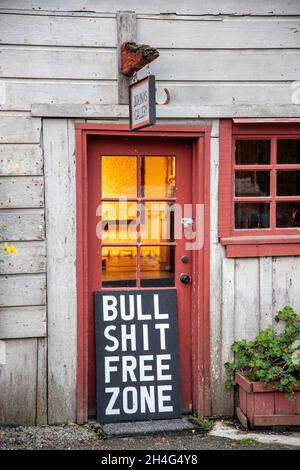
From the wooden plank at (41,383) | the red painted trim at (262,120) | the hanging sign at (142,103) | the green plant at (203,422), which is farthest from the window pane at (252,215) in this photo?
the wooden plank at (41,383)

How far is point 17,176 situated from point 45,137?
41 cm

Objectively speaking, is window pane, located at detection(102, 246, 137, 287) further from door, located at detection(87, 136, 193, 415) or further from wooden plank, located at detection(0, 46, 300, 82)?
wooden plank, located at detection(0, 46, 300, 82)

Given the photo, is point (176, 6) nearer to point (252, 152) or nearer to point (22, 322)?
point (252, 152)

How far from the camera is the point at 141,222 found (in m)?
6.62

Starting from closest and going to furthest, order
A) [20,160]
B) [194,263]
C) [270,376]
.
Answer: [270,376] → [20,160] → [194,263]

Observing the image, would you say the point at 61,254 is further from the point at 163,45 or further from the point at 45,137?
the point at 163,45

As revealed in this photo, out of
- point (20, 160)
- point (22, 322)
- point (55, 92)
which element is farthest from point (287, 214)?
point (22, 322)

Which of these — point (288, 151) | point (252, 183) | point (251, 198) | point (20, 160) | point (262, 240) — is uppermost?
point (288, 151)

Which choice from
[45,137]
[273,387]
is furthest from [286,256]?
[45,137]

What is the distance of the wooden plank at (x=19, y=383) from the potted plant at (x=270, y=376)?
1.75 m

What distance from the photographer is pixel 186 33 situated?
6.35 m

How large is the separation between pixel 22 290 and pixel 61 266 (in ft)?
1.29
